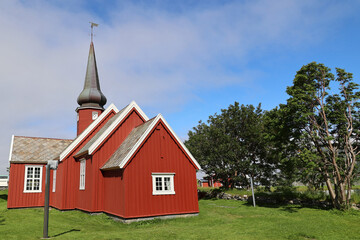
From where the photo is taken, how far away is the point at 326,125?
1897 cm

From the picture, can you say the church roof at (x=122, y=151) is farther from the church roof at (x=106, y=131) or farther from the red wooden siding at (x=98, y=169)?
the church roof at (x=106, y=131)

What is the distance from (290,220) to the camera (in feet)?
50.5

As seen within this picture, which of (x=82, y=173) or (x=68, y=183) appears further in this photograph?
(x=68, y=183)

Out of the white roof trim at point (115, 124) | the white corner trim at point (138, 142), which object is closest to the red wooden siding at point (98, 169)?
the white roof trim at point (115, 124)

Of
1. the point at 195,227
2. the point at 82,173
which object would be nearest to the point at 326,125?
the point at 195,227

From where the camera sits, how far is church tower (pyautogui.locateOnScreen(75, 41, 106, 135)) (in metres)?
26.0

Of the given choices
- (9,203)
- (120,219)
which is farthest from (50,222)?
(9,203)

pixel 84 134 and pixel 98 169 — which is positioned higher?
pixel 84 134

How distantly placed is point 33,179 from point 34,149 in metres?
2.99

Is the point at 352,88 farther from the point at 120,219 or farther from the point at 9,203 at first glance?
the point at 9,203

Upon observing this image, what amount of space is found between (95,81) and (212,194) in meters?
19.5

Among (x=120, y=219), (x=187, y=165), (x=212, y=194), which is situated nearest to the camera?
(x=120, y=219)

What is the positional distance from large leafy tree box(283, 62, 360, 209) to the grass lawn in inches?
106

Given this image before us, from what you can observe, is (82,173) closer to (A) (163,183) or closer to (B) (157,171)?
(B) (157,171)
